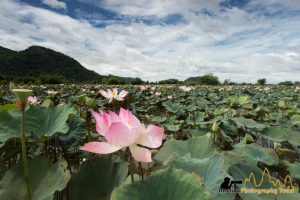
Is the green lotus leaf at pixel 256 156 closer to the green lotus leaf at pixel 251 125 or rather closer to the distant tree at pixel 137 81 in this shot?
the green lotus leaf at pixel 251 125

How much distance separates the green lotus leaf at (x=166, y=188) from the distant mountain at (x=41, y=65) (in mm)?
36887

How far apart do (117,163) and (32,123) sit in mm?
439

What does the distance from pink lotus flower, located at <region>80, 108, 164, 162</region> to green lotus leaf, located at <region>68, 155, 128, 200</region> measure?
21 cm

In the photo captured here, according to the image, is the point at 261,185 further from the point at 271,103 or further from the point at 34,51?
the point at 34,51

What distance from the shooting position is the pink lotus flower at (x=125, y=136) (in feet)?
2.11

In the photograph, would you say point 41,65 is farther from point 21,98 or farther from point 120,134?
point 120,134

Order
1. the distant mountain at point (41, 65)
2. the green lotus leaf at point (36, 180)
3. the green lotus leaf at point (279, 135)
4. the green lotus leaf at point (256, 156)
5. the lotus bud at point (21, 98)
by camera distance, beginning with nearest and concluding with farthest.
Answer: the lotus bud at point (21, 98)
the green lotus leaf at point (36, 180)
the green lotus leaf at point (256, 156)
the green lotus leaf at point (279, 135)
the distant mountain at point (41, 65)

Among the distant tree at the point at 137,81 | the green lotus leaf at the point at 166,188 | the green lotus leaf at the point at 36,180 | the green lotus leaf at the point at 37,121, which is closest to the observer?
the green lotus leaf at the point at 166,188

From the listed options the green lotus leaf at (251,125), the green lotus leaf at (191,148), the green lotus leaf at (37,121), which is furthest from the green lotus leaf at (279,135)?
the green lotus leaf at (37,121)

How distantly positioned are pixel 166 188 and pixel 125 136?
127 mm

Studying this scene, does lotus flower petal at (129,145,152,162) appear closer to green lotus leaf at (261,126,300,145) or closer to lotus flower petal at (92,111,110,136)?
lotus flower petal at (92,111,110,136)

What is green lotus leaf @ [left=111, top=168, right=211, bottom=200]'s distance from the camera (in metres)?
0.59

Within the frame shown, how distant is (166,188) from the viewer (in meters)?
0.61

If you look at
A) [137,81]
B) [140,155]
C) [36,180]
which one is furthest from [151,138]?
[137,81]
